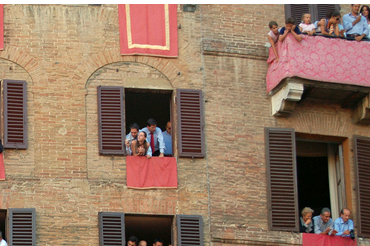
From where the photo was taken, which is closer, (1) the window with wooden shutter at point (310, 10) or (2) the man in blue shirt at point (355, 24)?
(2) the man in blue shirt at point (355, 24)

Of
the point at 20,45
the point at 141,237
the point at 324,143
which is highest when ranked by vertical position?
the point at 20,45

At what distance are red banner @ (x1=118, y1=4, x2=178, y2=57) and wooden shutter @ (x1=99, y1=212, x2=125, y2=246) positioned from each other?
13.4 ft

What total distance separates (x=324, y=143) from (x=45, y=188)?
7.36 metres

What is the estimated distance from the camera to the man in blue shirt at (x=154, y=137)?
30562 millimetres

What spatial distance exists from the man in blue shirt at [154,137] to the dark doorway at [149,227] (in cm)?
151

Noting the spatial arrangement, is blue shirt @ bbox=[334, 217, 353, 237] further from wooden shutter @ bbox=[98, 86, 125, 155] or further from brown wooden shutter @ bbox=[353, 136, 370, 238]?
wooden shutter @ bbox=[98, 86, 125, 155]

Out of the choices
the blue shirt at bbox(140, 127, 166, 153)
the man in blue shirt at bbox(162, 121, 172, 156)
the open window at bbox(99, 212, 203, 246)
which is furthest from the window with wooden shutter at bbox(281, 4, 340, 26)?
the open window at bbox(99, 212, 203, 246)

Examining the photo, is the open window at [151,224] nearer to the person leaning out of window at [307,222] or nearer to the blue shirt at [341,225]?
the person leaning out of window at [307,222]

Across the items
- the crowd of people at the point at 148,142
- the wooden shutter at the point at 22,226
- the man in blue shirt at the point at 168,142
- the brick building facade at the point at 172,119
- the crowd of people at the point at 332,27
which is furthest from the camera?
the crowd of people at the point at 332,27

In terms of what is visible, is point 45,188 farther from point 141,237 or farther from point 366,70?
point 366,70

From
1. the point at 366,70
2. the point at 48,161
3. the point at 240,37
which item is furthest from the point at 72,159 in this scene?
the point at 366,70

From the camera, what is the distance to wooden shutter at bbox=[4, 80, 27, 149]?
29750 millimetres

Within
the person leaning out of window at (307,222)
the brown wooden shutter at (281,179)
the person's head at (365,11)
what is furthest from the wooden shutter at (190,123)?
the person's head at (365,11)

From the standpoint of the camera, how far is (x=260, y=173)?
102 ft
